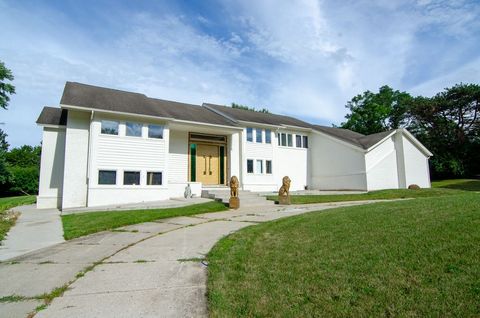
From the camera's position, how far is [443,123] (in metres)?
36.1

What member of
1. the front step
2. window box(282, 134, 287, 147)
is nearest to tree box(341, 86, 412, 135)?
window box(282, 134, 287, 147)

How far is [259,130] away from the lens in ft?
66.6

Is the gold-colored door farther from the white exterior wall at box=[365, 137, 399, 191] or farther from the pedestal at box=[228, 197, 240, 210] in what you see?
the white exterior wall at box=[365, 137, 399, 191]

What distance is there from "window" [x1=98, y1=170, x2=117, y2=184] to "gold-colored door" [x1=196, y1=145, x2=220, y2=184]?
5.16 meters

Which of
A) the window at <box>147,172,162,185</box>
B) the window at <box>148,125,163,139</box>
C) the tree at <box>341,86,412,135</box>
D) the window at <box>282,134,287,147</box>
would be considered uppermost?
the tree at <box>341,86,412,135</box>

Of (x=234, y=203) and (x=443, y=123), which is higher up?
(x=443, y=123)

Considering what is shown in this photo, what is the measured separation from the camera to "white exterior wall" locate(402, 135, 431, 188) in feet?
70.9

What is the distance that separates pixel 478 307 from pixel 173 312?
2.79 m

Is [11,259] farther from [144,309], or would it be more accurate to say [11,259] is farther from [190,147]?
[190,147]

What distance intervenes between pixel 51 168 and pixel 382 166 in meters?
21.3

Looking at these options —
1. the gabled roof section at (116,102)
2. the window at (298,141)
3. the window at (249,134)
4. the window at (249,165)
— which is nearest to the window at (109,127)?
the gabled roof section at (116,102)

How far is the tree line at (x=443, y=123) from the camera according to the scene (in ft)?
108

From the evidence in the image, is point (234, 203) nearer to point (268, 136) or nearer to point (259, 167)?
point (259, 167)

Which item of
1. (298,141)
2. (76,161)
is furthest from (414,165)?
(76,161)
